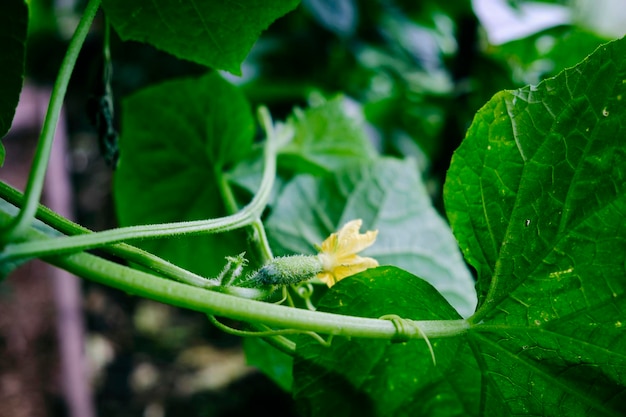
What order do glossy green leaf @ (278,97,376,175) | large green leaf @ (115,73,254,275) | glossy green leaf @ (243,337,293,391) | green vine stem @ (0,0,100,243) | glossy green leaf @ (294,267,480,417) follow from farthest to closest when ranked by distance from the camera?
glossy green leaf @ (278,97,376,175) → large green leaf @ (115,73,254,275) → glossy green leaf @ (243,337,293,391) → glossy green leaf @ (294,267,480,417) → green vine stem @ (0,0,100,243)

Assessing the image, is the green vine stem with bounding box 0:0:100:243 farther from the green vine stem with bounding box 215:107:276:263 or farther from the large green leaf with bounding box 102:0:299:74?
the green vine stem with bounding box 215:107:276:263

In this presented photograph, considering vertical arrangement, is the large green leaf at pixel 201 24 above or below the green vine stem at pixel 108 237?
above

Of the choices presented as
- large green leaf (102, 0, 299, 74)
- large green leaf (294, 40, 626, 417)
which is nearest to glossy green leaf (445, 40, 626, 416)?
large green leaf (294, 40, 626, 417)

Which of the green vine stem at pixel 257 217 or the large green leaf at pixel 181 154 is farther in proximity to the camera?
the large green leaf at pixel 181 154

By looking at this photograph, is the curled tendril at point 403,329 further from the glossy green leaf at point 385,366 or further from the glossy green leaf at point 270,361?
the glossy green leaf at point 270,361

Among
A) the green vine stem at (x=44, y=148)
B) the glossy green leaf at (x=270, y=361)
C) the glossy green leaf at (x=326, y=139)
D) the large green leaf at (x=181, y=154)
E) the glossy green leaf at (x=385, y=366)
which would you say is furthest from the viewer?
the glossy green leaf at (x=326, y=139)

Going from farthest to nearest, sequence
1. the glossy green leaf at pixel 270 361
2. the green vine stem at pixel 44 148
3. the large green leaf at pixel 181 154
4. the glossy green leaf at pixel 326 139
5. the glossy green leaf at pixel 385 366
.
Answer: the glossy green leaf at pixel 326 139 → the large green leaf at pixel 181 154 → the glossy green leaf at pixel 270 361 → the glossy green leaf at pixel 385 366 → the green vine stem at pixel 44 148

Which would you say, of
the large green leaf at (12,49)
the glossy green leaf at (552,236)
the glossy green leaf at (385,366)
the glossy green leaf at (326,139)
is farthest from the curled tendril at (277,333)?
the glossy green leaf at (326,139)
